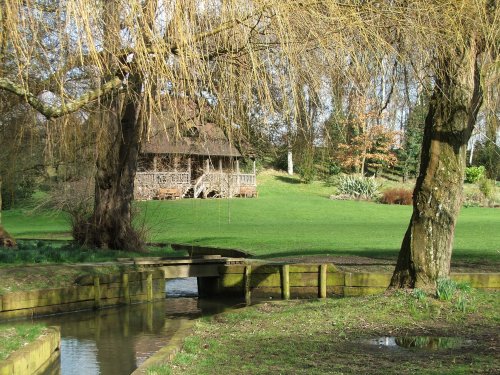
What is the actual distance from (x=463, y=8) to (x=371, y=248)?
592 inches

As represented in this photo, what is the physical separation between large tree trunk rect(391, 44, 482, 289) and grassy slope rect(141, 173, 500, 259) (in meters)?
9.56

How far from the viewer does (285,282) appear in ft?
52.3

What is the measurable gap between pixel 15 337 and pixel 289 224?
94.2ft

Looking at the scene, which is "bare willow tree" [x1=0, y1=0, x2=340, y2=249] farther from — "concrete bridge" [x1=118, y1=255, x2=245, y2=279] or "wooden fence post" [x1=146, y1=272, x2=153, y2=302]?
"concrete bridge" [x1=118, y1=255, x2=245, y2=279]

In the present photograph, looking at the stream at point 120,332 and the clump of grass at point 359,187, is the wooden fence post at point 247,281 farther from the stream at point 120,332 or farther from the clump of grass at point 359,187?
the clump of grass at point 359,187

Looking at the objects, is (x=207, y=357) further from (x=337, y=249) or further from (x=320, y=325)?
(x=337, y=249)

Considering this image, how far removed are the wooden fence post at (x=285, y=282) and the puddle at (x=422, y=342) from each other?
277 inches

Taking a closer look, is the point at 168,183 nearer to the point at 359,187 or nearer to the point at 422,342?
the point at 359,187

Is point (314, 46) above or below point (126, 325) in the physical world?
above

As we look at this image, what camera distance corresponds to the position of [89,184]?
66.5 feet

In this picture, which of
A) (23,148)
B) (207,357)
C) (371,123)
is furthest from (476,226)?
(207,357)

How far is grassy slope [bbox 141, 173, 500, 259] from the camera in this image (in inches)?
941

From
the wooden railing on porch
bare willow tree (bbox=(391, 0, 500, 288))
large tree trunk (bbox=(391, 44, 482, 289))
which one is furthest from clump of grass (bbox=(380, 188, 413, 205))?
large tree trunk (bbox=(391, 44, 482, 289))

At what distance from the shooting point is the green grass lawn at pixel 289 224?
78.3 ft
